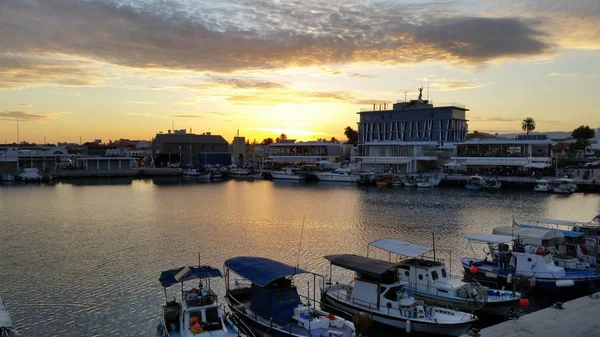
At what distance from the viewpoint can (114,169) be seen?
Result: 336 ft

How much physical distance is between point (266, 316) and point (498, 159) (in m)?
74.5

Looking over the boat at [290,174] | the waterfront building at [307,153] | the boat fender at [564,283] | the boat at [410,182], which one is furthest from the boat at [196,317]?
the waterfront building at [307,153]

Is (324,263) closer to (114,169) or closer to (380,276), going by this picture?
(380,276)

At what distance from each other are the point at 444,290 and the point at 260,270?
755 centimetres

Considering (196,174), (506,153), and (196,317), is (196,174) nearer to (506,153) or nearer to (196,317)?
(506,153)

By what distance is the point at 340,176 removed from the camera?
286ft

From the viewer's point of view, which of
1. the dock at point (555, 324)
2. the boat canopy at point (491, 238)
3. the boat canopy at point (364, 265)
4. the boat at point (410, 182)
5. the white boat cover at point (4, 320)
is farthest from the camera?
the boat at point (410, 182)

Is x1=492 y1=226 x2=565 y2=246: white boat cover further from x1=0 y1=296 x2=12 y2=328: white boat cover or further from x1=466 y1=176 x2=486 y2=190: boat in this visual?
x1=466 y1=176 x2=486 y2=190: boat

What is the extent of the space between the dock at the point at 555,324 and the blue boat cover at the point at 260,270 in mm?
6125

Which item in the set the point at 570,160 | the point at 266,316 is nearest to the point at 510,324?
the point at 266,316

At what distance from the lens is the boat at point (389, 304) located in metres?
15.8

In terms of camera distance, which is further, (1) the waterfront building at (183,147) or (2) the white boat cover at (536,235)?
(1) the waterfront building at (183,147)

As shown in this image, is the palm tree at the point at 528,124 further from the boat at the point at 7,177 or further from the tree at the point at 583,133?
the boat at the point at 7,177

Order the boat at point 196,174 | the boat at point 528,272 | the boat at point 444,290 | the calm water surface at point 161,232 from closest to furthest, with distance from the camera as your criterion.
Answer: the boat at point 444,290 < the calm water surface at point 161,232 < the boat at point 528,272 < the boat at point 196,174
